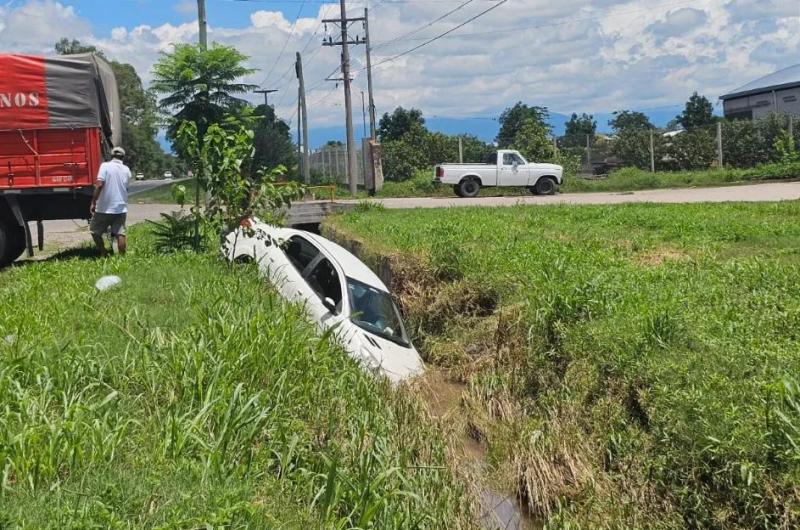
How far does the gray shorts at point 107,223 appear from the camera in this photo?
12.2 metres

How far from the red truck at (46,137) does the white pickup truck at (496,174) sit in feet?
61.3

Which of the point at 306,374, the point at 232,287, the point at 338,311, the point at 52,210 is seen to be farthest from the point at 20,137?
the point at 306,374

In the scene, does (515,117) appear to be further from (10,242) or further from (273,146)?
(10,242)

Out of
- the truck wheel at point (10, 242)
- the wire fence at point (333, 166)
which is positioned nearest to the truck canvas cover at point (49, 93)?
the truck wheel at point (10, 242)

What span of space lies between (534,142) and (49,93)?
27.0 m

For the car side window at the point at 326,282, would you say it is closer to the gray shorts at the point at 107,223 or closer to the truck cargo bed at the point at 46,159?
the gray shorts at the point at 107,223

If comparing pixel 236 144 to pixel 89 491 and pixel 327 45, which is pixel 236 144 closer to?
pixel 89 491

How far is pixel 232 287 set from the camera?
8.91m

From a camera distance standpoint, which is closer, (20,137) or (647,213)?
(20,137)

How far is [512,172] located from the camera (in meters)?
30.7

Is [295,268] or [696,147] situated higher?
[696,147]

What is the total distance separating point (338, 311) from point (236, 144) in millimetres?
3817

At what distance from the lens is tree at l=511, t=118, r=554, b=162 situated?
37094 millimetres

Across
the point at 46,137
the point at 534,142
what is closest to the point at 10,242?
the point at 46,137
